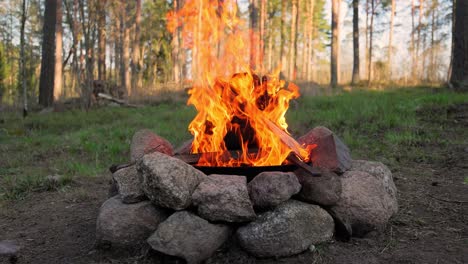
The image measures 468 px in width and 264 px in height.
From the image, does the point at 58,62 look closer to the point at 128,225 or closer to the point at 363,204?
the point at 128,225

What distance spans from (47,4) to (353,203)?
14.0 m

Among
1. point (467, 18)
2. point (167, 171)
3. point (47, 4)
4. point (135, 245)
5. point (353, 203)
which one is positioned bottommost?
point (135, 245)

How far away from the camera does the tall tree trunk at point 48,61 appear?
13.6m

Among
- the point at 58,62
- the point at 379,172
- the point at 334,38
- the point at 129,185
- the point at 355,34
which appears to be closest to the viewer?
the point at 129,185

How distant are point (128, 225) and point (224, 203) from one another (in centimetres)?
80

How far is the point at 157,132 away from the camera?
28.3ft

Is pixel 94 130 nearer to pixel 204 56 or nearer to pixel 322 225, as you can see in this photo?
pixel 204 56

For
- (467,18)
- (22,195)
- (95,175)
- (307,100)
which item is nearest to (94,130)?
(95,175)

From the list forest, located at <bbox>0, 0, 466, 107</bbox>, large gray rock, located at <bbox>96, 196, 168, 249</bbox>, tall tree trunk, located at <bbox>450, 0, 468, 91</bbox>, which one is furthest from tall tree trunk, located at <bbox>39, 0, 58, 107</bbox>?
tall tree trunk, located at <bbox>450, 0, 468, 91</bbox>

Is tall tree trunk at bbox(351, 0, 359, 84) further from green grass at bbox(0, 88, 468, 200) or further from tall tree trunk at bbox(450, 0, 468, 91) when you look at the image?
tall tree trunk at bbox(450, 0, 468, 91)

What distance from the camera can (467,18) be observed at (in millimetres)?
9242

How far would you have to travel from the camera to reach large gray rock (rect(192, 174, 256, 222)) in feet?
9.35

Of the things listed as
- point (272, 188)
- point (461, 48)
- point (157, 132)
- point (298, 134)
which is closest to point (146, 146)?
point (272, 188)

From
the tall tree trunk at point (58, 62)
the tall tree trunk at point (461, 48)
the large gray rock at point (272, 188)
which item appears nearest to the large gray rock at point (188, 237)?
the large gray rock at point (272, 188)
